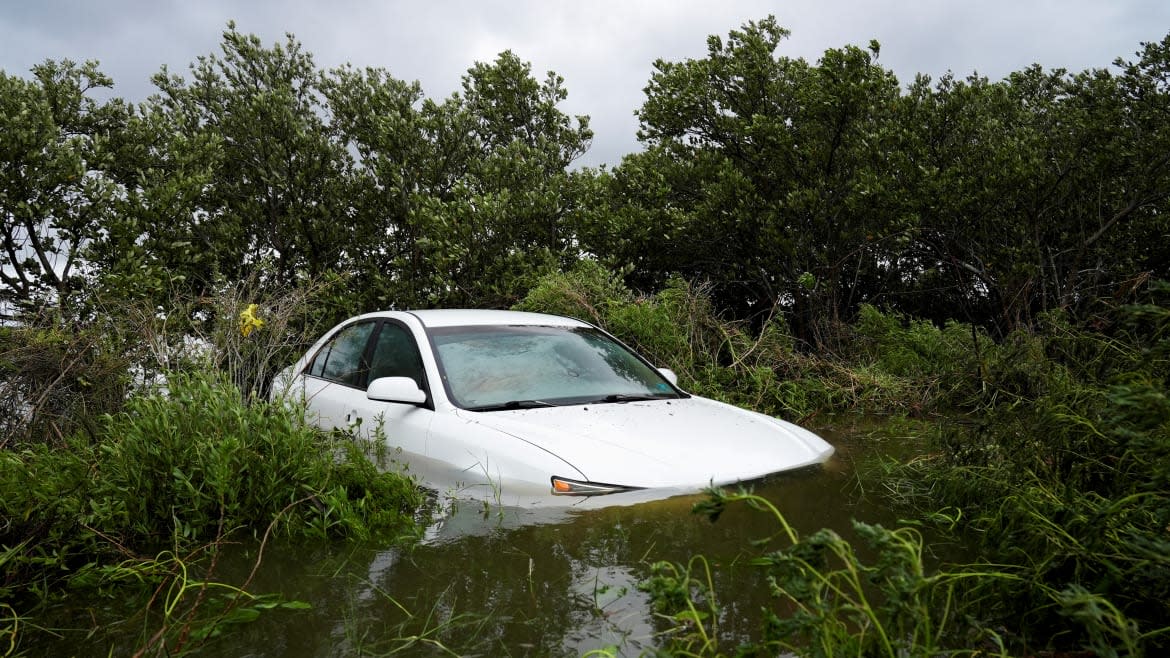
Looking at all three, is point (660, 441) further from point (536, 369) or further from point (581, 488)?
point (536, 369)

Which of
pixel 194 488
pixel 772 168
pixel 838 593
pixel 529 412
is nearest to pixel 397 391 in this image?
pixel 529 412

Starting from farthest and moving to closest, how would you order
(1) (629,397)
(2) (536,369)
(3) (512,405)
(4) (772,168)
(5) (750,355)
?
1. (4) (772,168)
2. (5) (750,355)
3. (2) (536,369)
4. (1) (629,397)
5. (3) (512,405)

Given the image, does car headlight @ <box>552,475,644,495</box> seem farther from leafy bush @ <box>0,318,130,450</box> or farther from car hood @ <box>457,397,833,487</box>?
leafy bush @ <box>0,318,130,450</box>

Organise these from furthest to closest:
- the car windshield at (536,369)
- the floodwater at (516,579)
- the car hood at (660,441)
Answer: the car windshield at (536,369) < the car hood at (660,441) < the floodwater at (516,579)

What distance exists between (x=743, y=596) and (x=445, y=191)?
12.3 meters

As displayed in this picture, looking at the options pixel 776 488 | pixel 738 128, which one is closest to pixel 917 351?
pixel 738 128

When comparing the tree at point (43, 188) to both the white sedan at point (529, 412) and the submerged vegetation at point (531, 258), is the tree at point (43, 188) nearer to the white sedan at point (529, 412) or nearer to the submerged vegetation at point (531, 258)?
the submerged vegetation at point (531, 258)

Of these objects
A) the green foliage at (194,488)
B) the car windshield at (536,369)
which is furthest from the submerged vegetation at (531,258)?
the car windshield at (536,369)

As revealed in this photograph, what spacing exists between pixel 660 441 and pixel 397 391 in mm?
1554

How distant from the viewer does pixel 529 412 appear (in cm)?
439

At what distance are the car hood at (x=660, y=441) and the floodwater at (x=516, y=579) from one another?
148mm

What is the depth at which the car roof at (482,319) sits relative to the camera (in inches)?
215

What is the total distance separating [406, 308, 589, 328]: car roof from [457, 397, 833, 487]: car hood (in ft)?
3.83

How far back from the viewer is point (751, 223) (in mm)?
12867
